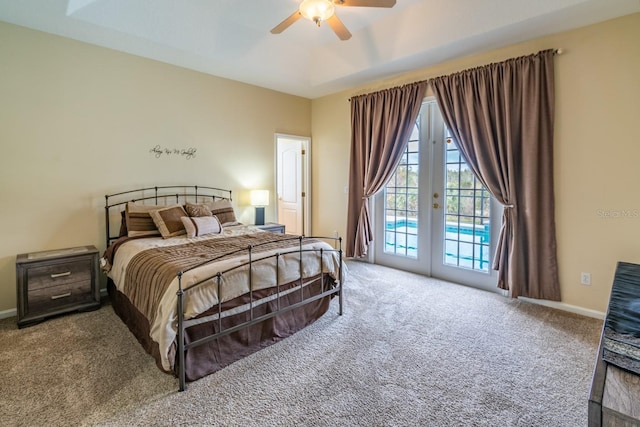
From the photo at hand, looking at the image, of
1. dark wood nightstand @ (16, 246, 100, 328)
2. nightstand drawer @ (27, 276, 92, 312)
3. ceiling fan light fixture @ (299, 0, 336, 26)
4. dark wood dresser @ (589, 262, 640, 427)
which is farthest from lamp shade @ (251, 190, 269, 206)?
dark wood dresser @ (589, 262, 640, 427)

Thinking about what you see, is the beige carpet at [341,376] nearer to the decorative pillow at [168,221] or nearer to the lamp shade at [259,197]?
the decorative pillow at [168,221]

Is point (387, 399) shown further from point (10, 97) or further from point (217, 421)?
point (10, 97)

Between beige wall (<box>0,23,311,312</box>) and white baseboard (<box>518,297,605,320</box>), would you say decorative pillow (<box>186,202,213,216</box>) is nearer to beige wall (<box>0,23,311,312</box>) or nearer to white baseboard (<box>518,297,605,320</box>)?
beige wall (<box>0,23,311,312</box>)

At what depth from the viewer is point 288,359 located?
243 centimetres

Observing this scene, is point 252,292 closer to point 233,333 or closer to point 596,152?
point 233,333

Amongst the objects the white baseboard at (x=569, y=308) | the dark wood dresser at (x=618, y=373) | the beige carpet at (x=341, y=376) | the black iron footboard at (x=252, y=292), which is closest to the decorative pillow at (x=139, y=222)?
the beige carpet at (x=341, y=376)

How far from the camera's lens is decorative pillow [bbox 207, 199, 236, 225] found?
4136 millimetres

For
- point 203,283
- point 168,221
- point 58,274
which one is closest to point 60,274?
point 58,274

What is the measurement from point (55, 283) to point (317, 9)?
3505 mm

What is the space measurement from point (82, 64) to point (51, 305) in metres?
2.56

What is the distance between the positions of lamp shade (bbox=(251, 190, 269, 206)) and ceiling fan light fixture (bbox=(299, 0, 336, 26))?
268 centimetres

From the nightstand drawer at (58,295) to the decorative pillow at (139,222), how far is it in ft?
2.10

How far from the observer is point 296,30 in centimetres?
418

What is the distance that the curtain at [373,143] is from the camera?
4345mm
